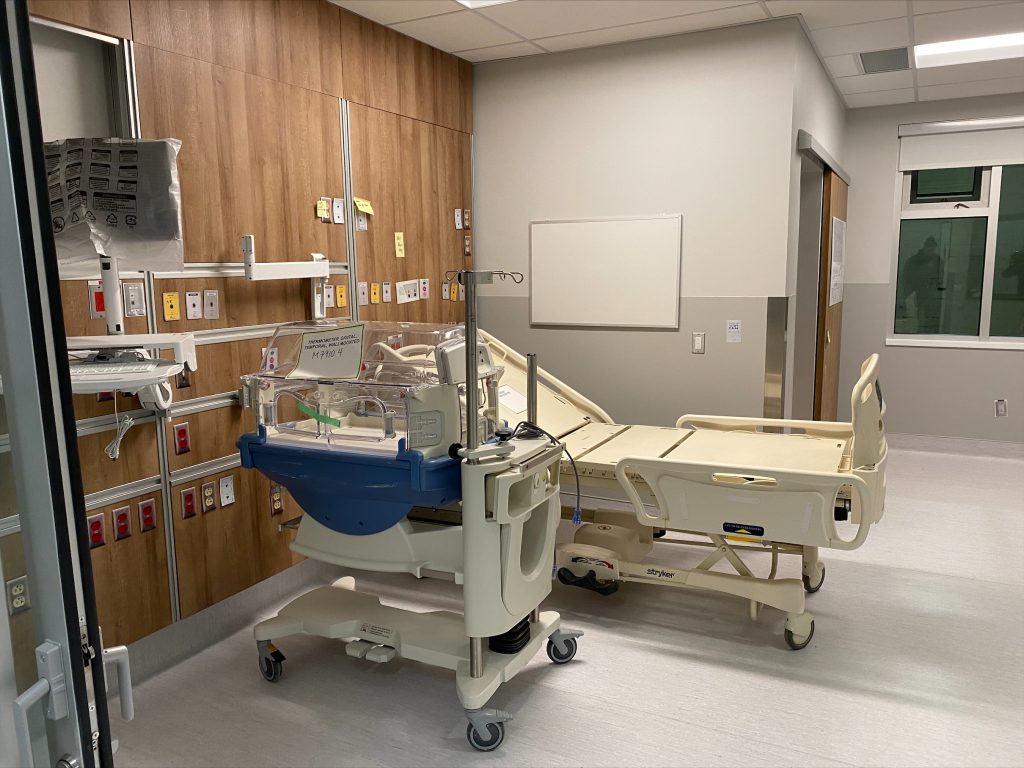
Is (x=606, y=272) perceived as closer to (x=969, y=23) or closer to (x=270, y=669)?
(x=969, y=23)

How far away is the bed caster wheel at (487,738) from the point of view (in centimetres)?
251

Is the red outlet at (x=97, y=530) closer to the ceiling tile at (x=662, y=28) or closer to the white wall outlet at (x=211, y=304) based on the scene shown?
the white wall outlet at (x=211, y=304)

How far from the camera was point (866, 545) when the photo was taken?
434cm

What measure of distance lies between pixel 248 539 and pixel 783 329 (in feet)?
10.1

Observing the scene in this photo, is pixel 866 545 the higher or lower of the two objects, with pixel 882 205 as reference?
lower

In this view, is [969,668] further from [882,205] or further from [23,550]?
[882,205]

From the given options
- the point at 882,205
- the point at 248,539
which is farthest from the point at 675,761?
the point at 882,205

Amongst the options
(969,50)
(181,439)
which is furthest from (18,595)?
(969,50)

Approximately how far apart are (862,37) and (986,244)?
2.90 meters

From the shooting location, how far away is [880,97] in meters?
6.19

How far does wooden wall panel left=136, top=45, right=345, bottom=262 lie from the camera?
3.01m

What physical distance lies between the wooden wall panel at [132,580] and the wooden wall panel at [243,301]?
70 centimetres

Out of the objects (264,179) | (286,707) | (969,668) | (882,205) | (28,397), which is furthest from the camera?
(882,205)

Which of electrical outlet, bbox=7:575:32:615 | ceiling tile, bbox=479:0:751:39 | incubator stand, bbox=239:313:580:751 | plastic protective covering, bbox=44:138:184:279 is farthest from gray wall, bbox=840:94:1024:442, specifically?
electrical outlet, bbox=7:575:32:615
